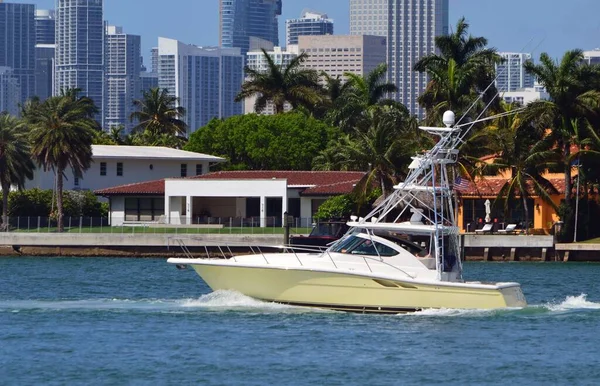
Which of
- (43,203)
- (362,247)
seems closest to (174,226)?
(43,203)

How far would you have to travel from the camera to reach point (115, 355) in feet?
100

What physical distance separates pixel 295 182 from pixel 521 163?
16.0 meters

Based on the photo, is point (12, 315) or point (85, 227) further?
point (85, 227)

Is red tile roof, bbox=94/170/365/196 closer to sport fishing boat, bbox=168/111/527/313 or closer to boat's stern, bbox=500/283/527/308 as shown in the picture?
sport fishing boat, bbox=168/111/527/313

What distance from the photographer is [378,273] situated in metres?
34.8

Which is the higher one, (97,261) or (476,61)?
(476,61)

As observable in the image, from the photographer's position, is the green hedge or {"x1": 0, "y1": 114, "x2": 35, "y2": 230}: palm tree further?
the green hedge

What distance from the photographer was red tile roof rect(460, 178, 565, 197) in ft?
237

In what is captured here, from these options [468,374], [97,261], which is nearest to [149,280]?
[97,261]

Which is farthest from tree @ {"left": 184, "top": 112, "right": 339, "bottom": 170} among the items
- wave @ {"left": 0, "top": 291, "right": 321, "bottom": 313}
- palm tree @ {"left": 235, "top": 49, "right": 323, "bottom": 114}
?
wave @ {"left": 0, "top": 291, "right": 321, "bottom": 313}

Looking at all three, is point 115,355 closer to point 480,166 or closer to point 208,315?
point 208,315

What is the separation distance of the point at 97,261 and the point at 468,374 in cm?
3743

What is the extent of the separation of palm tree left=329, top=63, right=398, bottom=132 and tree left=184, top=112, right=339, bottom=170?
5.54 feet

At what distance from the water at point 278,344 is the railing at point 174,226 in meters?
28.8
